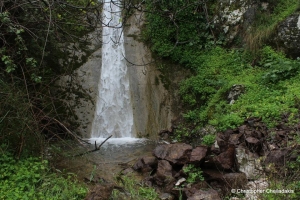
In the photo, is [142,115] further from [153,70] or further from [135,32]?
[135,32]

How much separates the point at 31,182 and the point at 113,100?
17.1ft

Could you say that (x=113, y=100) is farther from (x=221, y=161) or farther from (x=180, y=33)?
(x=221, y=161)

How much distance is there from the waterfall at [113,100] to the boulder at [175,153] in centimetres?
292

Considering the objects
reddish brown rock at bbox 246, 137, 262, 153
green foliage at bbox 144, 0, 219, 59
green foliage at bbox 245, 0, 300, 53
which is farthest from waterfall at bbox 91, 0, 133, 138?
reddish brown rock at bbox 246, 137, 262, 153

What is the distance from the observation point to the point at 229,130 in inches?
230

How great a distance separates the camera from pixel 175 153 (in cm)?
541

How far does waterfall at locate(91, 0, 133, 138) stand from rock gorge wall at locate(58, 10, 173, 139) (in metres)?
0.18

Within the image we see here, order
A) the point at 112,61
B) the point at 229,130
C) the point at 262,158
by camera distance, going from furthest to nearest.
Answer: the point at 112,61 → the point at 229,130 → the point at 262,158

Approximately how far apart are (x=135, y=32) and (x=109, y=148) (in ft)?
17.4

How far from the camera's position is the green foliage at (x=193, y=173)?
15.6ft

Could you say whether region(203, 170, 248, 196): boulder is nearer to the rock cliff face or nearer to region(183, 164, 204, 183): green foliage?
region(183, 164, 204, 183): green foliage

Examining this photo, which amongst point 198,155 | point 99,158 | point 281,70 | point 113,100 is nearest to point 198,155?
point 198,155

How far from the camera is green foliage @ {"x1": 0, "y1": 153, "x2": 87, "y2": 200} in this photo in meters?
→ 4.02

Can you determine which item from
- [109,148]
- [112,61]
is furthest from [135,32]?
[109,148]
